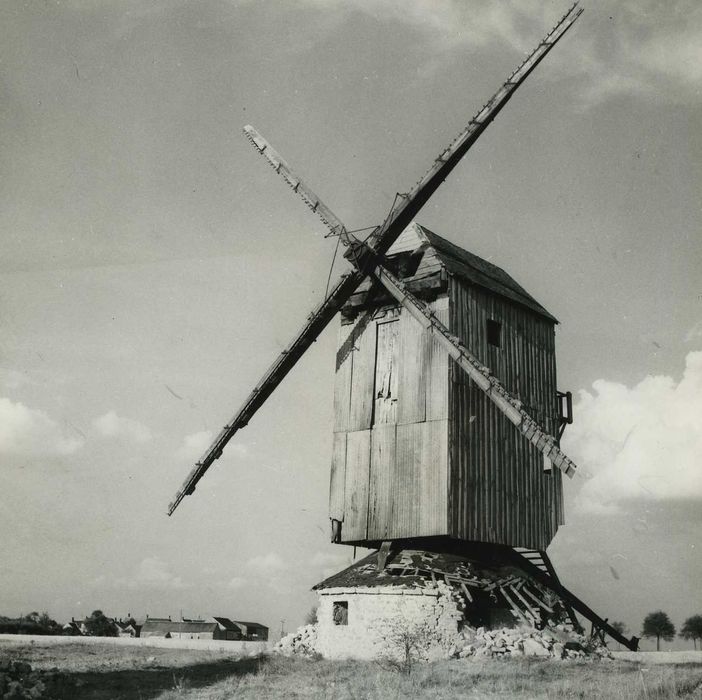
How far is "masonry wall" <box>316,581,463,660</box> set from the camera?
17969 mm

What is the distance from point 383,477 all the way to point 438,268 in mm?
5637

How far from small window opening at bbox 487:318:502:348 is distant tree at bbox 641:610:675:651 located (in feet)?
99.9

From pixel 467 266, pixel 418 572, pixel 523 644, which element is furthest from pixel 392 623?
pixel 467 266

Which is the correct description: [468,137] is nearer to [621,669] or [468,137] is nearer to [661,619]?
[621,669]

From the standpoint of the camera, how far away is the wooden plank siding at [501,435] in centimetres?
1977

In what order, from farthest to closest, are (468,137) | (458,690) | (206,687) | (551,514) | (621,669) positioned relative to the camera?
(551,514) < (468,137) < (621,669) < (206,687) < (458,690)

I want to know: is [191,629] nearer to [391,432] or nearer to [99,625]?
[99,625]

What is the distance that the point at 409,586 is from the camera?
18594 mm

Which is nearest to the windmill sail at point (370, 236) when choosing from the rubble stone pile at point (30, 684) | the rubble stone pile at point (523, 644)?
the rubble stone pile at point (30, 684)

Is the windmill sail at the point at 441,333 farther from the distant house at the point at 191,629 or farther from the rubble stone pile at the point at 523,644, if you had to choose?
the distant house at the point at 191,629

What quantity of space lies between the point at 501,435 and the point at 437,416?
2.21 metres

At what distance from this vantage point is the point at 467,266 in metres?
22.4

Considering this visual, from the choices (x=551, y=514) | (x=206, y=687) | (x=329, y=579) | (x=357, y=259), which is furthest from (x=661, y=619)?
(x=206, y=687)

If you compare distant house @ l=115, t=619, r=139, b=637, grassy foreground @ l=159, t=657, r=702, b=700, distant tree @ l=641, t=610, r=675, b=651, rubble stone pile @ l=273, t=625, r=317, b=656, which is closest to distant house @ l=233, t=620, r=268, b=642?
distant house @ l=115, t=619, r=139, b=637
